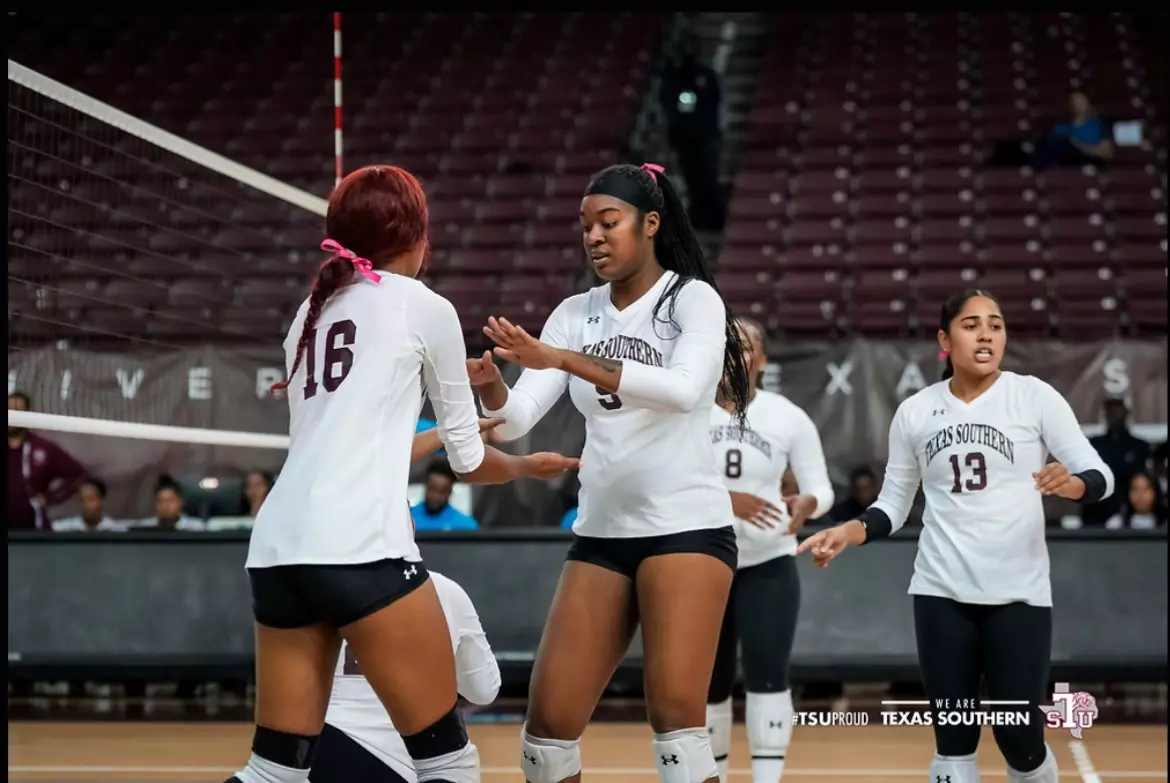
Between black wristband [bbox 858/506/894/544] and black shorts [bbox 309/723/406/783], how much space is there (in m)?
1.61

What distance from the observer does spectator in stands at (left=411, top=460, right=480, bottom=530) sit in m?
8.19

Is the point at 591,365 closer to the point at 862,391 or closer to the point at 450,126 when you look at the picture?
the point at 862,391

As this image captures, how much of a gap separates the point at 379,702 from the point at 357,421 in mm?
829

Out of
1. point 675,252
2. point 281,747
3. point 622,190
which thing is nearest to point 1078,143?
point 675,252

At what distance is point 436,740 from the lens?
3051mm

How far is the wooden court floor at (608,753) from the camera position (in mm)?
6336

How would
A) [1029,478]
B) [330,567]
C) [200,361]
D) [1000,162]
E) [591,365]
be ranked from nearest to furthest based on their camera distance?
[330,567] → [591,365] → [1029,478] → [200,361] → [1000,162]

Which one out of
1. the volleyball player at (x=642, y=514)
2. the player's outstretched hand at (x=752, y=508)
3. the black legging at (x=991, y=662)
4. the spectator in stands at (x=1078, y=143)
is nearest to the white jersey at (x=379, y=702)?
the volleyball player at (x=642, y=514)

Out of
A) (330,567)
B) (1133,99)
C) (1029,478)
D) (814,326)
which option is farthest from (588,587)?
(1133,99)

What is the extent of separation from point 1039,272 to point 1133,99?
11.5 ft

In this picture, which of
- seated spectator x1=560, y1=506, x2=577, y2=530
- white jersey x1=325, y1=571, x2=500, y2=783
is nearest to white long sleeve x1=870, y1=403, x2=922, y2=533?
white jersey x1=325, y1=571, x2=500, y2=783

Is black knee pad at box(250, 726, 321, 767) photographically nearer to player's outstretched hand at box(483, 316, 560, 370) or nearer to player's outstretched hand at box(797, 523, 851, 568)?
player's outstretched hand at box(483, 316, 560, 370)

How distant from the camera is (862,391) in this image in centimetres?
892

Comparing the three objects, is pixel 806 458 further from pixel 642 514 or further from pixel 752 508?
pixel 642 514
